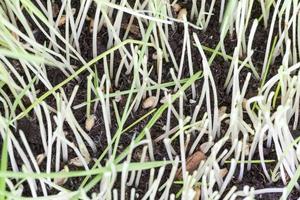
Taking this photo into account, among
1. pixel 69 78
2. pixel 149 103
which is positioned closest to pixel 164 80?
pixel 149 103

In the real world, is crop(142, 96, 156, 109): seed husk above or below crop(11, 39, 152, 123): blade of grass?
below

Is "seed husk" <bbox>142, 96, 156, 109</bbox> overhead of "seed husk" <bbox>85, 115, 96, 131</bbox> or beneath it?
overhead

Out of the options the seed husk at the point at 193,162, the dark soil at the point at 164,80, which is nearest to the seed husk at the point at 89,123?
the dark soil at the point at 164,80

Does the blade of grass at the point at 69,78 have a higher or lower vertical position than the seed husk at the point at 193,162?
higher

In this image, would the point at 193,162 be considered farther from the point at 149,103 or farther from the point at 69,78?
the point at 69,78

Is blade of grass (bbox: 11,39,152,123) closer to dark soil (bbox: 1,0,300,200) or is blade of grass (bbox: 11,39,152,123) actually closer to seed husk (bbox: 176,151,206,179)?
dark soil (bbox: 1,0,300,200)

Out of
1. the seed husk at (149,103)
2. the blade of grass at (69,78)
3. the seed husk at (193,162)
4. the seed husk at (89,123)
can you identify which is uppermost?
the blade of grass at (69,78)

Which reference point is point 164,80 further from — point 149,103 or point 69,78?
point 69,78

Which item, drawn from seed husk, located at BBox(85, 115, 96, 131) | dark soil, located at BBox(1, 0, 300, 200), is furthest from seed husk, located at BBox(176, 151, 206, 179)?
seed husk, located at BBox(85, 115, 96, 131)

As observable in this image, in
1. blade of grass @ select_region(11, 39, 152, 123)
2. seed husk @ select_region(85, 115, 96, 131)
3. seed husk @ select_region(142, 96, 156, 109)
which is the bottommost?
seed husk @ select_region(85, 115, 96, 131)

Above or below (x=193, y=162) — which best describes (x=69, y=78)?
above

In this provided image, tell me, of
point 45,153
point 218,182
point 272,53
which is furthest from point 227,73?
point 45,153

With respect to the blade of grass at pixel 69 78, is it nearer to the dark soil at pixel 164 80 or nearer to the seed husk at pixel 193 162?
the dark soil at pixel 164 80
